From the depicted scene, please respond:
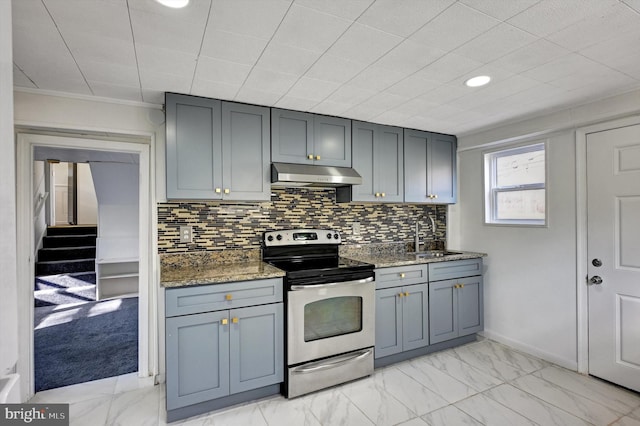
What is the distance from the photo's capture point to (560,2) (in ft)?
4.46

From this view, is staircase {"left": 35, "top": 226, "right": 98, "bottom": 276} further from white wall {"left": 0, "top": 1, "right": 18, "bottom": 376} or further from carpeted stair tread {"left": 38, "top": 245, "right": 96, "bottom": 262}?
white wall {"left": 0, "top": 1, "right": 18, "bottom": 376}

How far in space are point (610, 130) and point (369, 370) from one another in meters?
2.61

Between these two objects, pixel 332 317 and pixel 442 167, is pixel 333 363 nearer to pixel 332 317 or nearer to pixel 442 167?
pixel 332 317

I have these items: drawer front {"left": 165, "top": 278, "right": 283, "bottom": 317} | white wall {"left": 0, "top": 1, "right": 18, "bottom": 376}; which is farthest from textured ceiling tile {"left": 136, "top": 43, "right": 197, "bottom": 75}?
drawer front {"left": 165, "top": 278, "right": 283, "bottom": 317}

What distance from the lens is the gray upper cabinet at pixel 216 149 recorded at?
2328 mm

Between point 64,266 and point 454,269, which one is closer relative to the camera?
point 454,269

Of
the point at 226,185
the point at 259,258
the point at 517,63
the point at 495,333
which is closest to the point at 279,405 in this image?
the point at 259,258

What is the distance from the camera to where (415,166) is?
132 inches

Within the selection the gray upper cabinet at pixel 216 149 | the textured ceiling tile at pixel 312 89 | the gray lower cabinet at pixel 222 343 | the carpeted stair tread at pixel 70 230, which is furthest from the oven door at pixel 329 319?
the carpeted stair tread at pixel 70 230

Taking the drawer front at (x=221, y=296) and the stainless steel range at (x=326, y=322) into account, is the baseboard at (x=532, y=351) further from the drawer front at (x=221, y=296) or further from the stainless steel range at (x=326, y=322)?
the drawer front at (x=221, y=296)

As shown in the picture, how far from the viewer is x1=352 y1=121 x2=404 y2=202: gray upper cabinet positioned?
3021 mm

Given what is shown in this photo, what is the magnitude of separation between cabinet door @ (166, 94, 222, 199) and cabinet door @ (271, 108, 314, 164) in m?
0.43

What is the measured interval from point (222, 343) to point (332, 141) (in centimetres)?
180

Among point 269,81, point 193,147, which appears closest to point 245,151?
point 193,147
